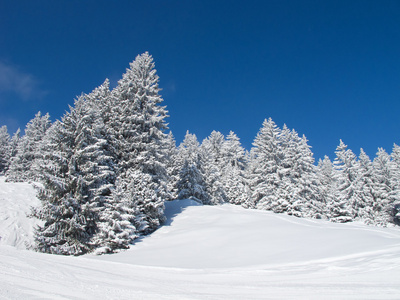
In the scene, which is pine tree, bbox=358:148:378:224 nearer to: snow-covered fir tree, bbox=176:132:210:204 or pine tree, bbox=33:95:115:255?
snow-covered fir tree, bbox=176:132:210:204

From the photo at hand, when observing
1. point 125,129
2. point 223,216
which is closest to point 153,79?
point 125,129

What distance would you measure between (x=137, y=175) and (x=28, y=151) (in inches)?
1195

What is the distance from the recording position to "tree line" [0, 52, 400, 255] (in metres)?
13.1

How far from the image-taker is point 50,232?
1252 centimetres

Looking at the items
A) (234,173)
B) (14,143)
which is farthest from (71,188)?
(14,143)

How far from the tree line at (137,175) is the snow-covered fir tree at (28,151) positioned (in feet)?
0.52

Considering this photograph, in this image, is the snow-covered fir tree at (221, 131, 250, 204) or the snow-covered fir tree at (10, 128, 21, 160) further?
the snow-covered fir tree at (10, 128, 21, 160)

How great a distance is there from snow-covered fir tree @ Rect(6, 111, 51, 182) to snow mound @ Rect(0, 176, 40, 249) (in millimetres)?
14818

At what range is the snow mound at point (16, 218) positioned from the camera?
48.3 feet

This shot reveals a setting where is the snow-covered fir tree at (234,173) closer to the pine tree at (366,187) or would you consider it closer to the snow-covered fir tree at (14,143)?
the pine tree at (366,187)

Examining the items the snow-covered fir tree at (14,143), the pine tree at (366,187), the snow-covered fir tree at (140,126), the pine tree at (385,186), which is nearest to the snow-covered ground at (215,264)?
the snow-covered fir tree at (140,126)

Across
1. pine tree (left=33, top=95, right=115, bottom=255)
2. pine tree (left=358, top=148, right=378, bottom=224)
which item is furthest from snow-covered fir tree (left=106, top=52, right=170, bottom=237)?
pine tree (left=358, top=148, right=378, bottom=224)

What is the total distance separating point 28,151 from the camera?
38.1 metres

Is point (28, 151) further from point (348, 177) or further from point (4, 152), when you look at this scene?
point (348, 177)
